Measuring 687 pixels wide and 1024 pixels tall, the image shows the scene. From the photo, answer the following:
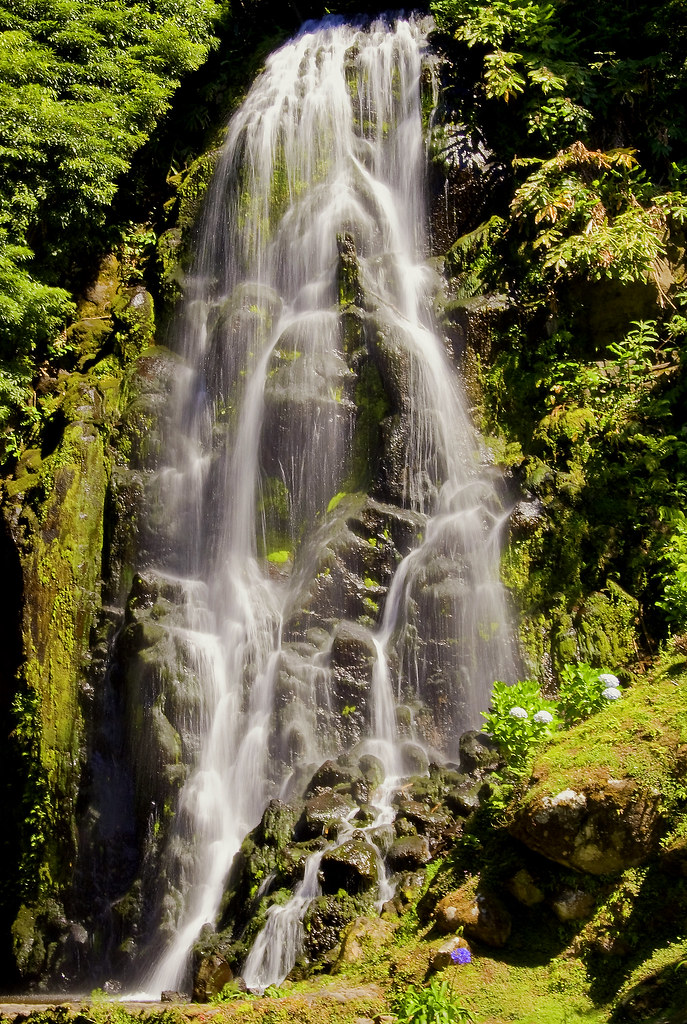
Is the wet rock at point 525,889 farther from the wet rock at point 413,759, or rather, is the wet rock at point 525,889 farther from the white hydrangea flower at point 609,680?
the wet rock at point 413,759

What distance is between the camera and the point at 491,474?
10.7m

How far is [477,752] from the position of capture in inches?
311

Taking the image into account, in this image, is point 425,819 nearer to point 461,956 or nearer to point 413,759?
point 413,759

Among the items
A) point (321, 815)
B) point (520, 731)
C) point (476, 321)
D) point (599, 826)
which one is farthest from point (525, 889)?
point (476, 321)

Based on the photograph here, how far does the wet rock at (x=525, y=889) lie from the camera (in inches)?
226

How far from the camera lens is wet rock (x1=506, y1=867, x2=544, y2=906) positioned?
573 cm

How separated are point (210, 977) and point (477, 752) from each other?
111 inches

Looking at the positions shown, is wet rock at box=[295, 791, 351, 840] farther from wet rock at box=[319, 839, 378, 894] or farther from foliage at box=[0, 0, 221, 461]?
foliage at box=[0, 0, 221, 461]

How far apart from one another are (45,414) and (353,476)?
5.36 meters

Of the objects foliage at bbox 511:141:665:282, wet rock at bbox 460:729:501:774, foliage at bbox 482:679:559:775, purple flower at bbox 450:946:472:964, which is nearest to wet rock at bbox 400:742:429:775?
wet rock at bbox 460:729:501:774

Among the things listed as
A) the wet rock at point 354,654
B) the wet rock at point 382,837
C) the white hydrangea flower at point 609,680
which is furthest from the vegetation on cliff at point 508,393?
the wet rock at point 354,654

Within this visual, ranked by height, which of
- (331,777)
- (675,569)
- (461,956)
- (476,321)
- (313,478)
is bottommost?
(461,956)

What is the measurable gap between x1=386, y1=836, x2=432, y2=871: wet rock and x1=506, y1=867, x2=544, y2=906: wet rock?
132cm

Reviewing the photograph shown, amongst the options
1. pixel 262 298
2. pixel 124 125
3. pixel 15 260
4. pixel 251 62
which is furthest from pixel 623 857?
pixel 251 62
